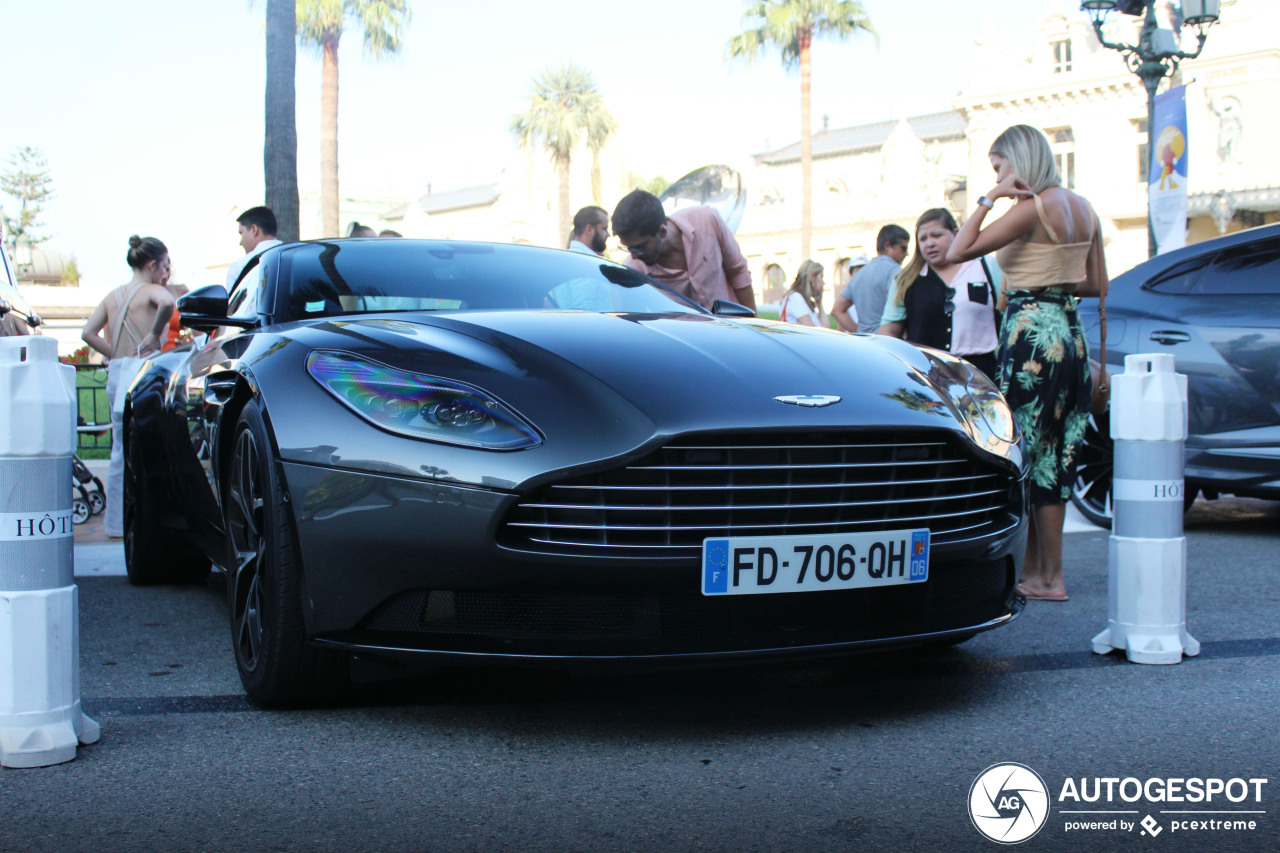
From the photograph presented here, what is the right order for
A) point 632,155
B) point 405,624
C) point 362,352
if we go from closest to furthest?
point 405,624 < point 362,352 < point 632,155

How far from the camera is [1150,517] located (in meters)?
3.48

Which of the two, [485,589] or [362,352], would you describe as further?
[362,352]

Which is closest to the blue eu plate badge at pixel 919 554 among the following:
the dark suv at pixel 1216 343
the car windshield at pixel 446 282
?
the car windshield at pixel 446 282

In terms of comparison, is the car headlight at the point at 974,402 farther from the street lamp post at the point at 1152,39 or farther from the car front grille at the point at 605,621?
the street lamp post at the point at 1152,39

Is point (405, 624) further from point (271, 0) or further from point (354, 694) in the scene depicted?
point (271, 0)

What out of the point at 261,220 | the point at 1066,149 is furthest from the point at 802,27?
the point at 261,220

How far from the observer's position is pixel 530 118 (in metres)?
49.9

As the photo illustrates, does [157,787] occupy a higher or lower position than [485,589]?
lower

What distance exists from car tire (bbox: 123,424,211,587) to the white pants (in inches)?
57.6

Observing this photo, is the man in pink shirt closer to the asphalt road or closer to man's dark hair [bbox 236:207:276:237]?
man's dark hair [bbox 236:207:276:237]

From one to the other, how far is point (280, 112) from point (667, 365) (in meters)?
9.72

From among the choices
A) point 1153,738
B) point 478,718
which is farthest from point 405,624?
point 1153,738

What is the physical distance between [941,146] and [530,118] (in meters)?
21.8

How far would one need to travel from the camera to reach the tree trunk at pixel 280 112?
37.7 ft
